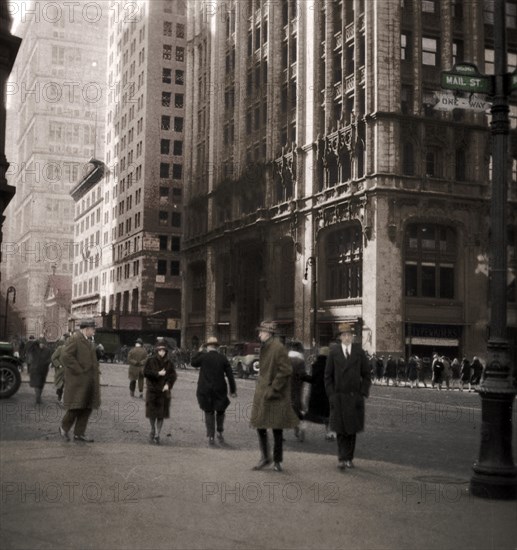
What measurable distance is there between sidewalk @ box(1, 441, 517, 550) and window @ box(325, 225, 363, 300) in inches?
1450

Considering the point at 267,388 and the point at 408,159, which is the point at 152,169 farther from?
the point at 267,388

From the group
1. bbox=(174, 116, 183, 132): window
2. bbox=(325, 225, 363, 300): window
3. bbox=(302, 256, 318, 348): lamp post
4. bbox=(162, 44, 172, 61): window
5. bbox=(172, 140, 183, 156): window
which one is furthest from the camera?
bbox=(174, 116, 183, 132): window

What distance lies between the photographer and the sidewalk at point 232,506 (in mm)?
6090

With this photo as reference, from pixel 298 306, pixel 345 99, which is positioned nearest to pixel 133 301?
pixel 298 306

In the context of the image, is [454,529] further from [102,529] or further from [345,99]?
[345,99]

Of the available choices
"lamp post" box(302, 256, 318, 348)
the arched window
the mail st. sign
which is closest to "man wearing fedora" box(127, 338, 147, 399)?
the mail st. sign

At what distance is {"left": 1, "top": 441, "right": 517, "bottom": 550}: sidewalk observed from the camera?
6090 mm

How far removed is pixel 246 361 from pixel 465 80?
106 ft

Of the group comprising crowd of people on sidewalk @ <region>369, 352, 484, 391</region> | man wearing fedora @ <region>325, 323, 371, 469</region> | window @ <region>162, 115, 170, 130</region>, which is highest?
window @ <region>162, 115, 170, 130</region>

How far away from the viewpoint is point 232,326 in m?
63.6

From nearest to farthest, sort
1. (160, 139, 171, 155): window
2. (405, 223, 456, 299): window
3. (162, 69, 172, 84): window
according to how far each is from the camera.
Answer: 1. (405, 223, 456, 299): window
2. (160, 139, 171, 155): window
3. (162, 69, 172, 84): window

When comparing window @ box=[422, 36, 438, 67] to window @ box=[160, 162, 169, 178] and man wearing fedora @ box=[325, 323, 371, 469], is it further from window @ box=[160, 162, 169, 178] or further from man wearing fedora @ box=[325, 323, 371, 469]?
window @ box=[160, 162, 169, 178]

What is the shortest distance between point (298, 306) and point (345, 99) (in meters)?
14.1

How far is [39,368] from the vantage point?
1889 centimetres
